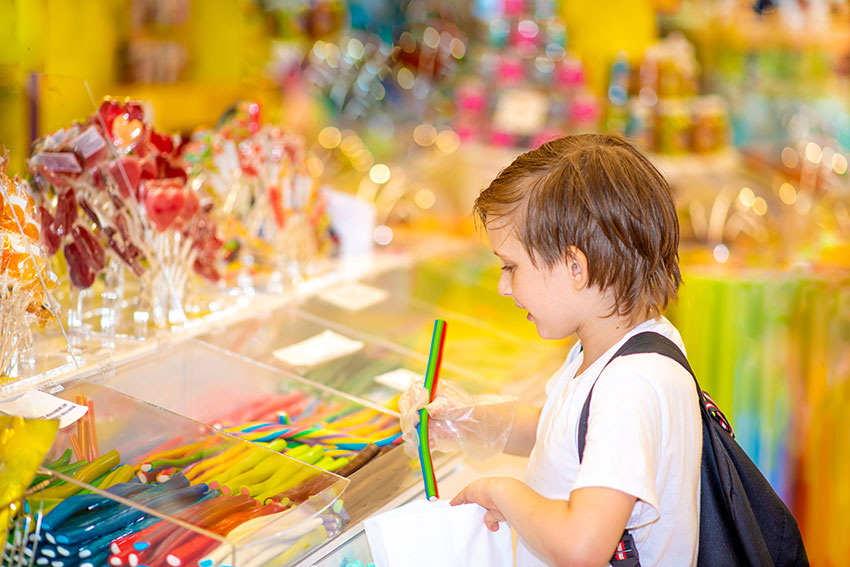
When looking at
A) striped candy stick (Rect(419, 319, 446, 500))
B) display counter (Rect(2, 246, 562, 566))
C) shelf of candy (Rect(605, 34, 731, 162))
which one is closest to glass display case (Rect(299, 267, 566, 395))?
display counter (Rect(2, 246, 562, 566))

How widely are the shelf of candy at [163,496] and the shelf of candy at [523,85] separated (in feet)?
7.48

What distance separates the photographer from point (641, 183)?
1300 millimetres

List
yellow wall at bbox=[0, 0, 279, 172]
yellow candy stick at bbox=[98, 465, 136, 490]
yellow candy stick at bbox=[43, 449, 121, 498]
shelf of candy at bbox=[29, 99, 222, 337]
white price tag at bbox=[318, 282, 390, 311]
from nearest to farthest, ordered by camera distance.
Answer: yellow candy stick at bbox=[43, 449, 121, 498] < yellow candy stick at bbox=[98, 465, 136, 490] < shelf of candy at bbox=[29, 99, 222, 337] < white price tag at bbox=[318, 282, 390, 311] < yellow wall at bbox=[0, 0, 279, 172]

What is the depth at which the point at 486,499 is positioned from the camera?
1.34 metres

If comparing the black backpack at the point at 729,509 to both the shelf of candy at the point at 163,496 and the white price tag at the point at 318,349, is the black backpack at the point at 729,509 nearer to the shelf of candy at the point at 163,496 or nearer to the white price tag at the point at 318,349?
the shelf of candy at the point at 163,496

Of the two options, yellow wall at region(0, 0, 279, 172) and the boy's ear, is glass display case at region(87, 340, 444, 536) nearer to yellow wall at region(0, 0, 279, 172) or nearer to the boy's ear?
the boy's ear

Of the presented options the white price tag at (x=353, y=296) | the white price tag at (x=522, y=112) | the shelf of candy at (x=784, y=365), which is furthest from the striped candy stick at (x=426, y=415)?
the white price tag at (x=522, y=112)

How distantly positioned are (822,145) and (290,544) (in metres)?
3.30

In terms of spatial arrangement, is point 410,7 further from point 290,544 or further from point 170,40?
point 290,544

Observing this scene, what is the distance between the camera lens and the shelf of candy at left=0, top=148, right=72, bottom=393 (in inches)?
59.7

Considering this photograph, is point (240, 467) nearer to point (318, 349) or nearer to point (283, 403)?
point (283, 403)

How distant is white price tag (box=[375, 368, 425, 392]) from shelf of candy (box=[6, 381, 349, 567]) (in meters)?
0.40

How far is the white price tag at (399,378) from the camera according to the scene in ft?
6.51

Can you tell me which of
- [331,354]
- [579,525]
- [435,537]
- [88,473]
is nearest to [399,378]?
[331,354]
